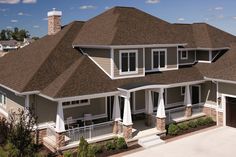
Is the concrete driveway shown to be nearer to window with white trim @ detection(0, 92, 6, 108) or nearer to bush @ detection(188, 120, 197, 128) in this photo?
bush @ detection(188, 120, 197, 128)

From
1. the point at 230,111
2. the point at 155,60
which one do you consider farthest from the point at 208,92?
the point at 155,60

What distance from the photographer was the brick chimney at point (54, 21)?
81.0ft

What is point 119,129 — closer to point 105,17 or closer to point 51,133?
point 51,133

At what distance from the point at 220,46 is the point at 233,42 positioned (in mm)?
3250

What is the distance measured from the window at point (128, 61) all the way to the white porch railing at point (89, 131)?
3966 millimetres

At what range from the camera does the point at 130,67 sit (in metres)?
21.0

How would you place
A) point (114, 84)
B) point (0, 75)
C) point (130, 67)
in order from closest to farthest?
point (114, 84)
point (130, 67)
point (0, 75)

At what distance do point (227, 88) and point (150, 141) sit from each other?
7.30 m

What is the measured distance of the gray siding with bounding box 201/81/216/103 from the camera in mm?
24031

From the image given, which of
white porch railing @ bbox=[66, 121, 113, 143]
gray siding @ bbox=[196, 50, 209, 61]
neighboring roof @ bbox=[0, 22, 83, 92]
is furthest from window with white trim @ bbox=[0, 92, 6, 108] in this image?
gray siding @ bbox=[196, 50, 209, 61]

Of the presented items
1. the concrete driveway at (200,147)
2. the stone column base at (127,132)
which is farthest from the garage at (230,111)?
the stone column base at (127,132)

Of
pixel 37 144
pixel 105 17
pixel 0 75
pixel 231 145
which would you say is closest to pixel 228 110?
pixel 231 145

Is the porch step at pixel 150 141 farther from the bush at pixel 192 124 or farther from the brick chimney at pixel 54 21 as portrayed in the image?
the brick chimney at pixel 54 21

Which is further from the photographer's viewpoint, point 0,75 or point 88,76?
point 0,75
